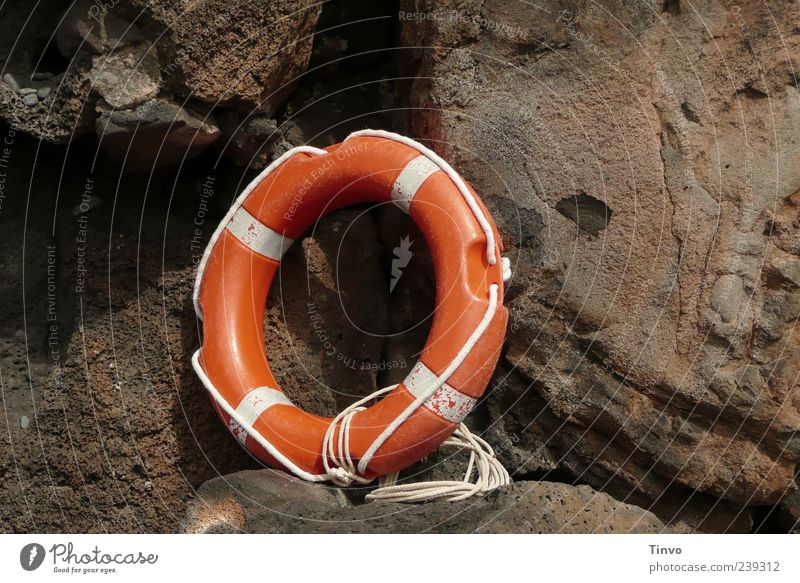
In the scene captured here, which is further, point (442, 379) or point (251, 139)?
point (251, 139)

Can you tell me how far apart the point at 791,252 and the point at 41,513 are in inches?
99.8

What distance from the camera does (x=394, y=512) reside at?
9.17ft

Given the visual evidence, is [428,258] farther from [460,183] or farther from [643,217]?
[643,217]

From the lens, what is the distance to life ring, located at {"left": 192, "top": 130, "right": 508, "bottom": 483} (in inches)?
112

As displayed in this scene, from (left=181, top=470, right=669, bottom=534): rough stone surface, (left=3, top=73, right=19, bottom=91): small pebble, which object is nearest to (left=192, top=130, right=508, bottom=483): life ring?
(left=181, top=470, right=669, bottom=534): rough stone surface

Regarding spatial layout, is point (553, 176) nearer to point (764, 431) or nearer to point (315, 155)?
point (315, 155)

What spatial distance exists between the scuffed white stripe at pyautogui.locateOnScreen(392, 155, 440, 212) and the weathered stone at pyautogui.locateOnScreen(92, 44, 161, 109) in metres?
0.79

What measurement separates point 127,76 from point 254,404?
3.48ft

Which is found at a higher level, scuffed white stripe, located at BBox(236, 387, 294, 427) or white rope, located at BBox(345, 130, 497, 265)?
white rope, located at BBox(345, 130, 497, 265)

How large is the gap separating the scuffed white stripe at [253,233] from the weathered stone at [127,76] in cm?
47

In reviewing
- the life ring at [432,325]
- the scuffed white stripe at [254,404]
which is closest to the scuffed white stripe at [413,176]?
the life ring at [432,325]

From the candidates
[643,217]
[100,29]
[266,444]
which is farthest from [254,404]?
[643,217]

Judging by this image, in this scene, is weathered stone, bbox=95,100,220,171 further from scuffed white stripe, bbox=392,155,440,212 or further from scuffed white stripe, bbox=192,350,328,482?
scuffed white stripe, bbox=192,350,328,482

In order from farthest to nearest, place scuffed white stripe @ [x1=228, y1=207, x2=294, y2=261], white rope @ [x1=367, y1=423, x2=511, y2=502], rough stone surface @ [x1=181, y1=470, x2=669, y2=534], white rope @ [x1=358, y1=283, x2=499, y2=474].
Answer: scuffed white stripe @ [x1=228, y1=207, x2=294, y2=261] → white rope @ [x1=367, y1=423, x2=511, y2=502] → white rope @ [x1=358, y1=283, x2=499, y2=474] → rough stone surface @ [x1=181, y1=470, x2=669, y2=534]
